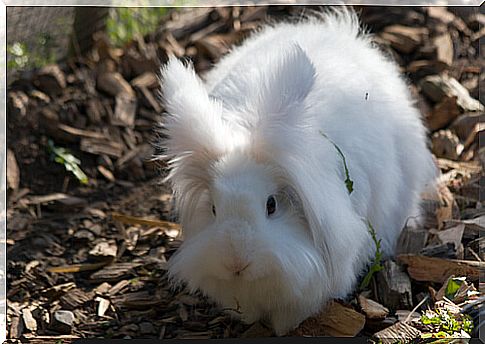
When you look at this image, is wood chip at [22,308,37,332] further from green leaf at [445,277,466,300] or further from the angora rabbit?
green leaf at [445,277,466,300]

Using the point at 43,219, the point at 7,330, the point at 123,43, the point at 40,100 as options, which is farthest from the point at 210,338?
the point at 123,43

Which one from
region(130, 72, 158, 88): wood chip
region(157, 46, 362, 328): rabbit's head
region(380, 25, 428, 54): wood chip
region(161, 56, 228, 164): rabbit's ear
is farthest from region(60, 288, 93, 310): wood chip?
region(380, 25, 428, 54): wood chip

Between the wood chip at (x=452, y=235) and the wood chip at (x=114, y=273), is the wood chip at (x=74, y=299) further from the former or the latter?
the wood chip at (x=452, y=235)

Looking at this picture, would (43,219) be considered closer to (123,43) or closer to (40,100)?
(40,100)

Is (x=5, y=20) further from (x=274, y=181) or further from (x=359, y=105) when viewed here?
(x=359, y=105)

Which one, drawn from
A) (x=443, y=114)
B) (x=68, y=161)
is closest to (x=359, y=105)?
(x=443, y=114)

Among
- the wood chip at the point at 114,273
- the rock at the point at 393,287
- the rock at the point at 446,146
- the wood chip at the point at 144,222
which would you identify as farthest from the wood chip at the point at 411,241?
→ the wood chip at the point at 114,273
